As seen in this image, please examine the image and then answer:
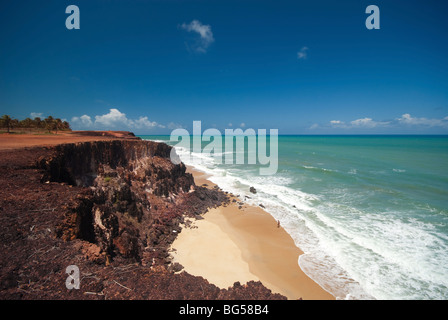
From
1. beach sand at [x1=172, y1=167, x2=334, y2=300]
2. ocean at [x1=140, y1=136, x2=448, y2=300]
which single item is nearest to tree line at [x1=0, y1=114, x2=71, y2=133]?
ocean at [x1=140, y1=136, x2=448, y2=300]

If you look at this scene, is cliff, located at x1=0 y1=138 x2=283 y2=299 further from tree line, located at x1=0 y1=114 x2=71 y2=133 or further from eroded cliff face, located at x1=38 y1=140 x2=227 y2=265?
tree line, located at x1=0 y1=114 x2=71 y2=133

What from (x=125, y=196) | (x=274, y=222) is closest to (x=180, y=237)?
(x=125, y=196)

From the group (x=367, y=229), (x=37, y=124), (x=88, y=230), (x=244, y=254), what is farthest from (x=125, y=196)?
(x=37, y=124)

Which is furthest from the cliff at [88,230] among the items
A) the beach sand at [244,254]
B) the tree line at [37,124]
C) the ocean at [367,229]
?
the tree line at [37,124]

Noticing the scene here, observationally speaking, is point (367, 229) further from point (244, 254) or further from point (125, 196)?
point (125, 196)

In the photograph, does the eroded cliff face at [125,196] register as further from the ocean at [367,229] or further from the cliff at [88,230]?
the ocean at [367,229]
